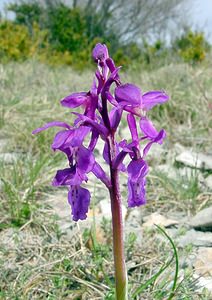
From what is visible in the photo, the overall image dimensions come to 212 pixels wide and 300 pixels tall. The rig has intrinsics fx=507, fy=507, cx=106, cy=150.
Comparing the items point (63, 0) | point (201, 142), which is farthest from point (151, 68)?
point (63, 0)

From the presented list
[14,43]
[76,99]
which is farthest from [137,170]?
[14,43]

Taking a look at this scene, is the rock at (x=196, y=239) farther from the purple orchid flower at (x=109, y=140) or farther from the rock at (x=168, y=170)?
the purple orchid flower at (x=109, y=140)

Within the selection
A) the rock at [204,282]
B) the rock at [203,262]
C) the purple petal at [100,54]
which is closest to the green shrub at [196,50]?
the rock at [203,262]

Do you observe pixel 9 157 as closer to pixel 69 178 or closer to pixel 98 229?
pixel 98 229

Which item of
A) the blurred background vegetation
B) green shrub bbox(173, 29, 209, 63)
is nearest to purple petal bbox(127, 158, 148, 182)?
green shrub bbox(173, 29, 209, 63)

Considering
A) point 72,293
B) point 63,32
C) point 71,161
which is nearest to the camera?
point 71,161

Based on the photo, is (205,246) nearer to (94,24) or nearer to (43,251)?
(43,251)
